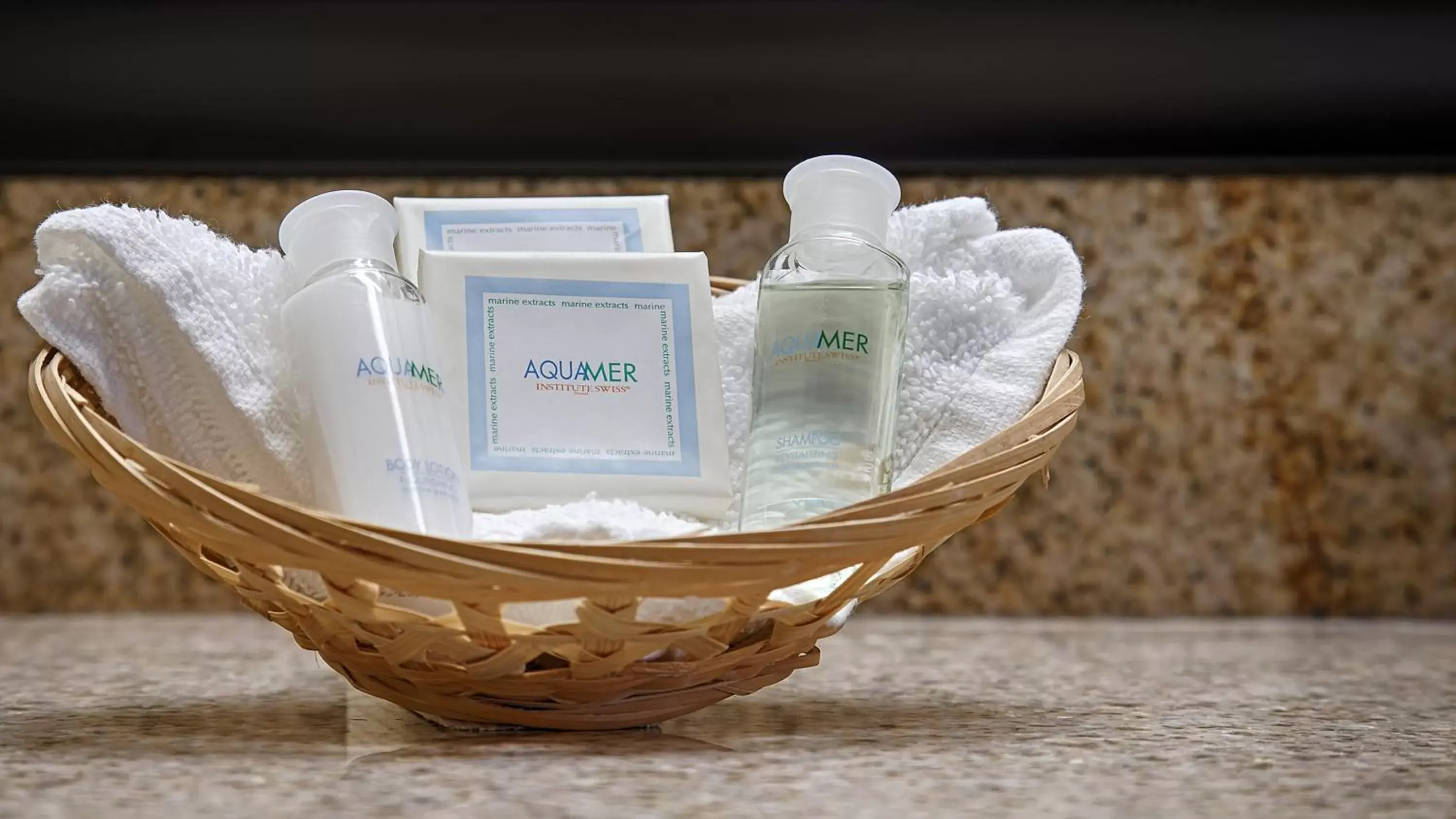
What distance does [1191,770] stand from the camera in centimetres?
47

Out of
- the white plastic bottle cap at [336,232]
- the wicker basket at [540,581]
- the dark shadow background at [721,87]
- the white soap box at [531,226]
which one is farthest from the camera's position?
the dark shadow background at [721,87]

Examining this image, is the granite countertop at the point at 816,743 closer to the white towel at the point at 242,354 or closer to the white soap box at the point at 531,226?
the white towel at the point at 242,354

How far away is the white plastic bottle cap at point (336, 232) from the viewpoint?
0.52 meters

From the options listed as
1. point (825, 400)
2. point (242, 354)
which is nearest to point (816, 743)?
point (825, 400)

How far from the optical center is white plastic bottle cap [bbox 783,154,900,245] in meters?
0.56

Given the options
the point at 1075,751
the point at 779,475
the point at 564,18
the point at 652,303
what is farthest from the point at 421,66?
the point at 1075,751

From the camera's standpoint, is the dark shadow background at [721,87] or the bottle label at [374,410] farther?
the dark shadow background at [721,87]

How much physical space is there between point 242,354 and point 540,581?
19 centimetres

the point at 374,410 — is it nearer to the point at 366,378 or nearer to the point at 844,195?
the point at 366,378

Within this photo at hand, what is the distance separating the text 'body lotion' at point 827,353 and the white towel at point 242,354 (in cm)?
3

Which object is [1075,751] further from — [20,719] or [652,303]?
[20,719]

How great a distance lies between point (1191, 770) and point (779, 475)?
0.62 feet

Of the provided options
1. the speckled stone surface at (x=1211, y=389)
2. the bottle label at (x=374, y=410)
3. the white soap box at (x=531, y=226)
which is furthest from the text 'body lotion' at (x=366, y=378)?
the speckled stone surface at (x=1211, y=389)

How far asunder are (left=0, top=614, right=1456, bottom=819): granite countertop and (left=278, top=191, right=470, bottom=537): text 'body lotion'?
0.31ft
